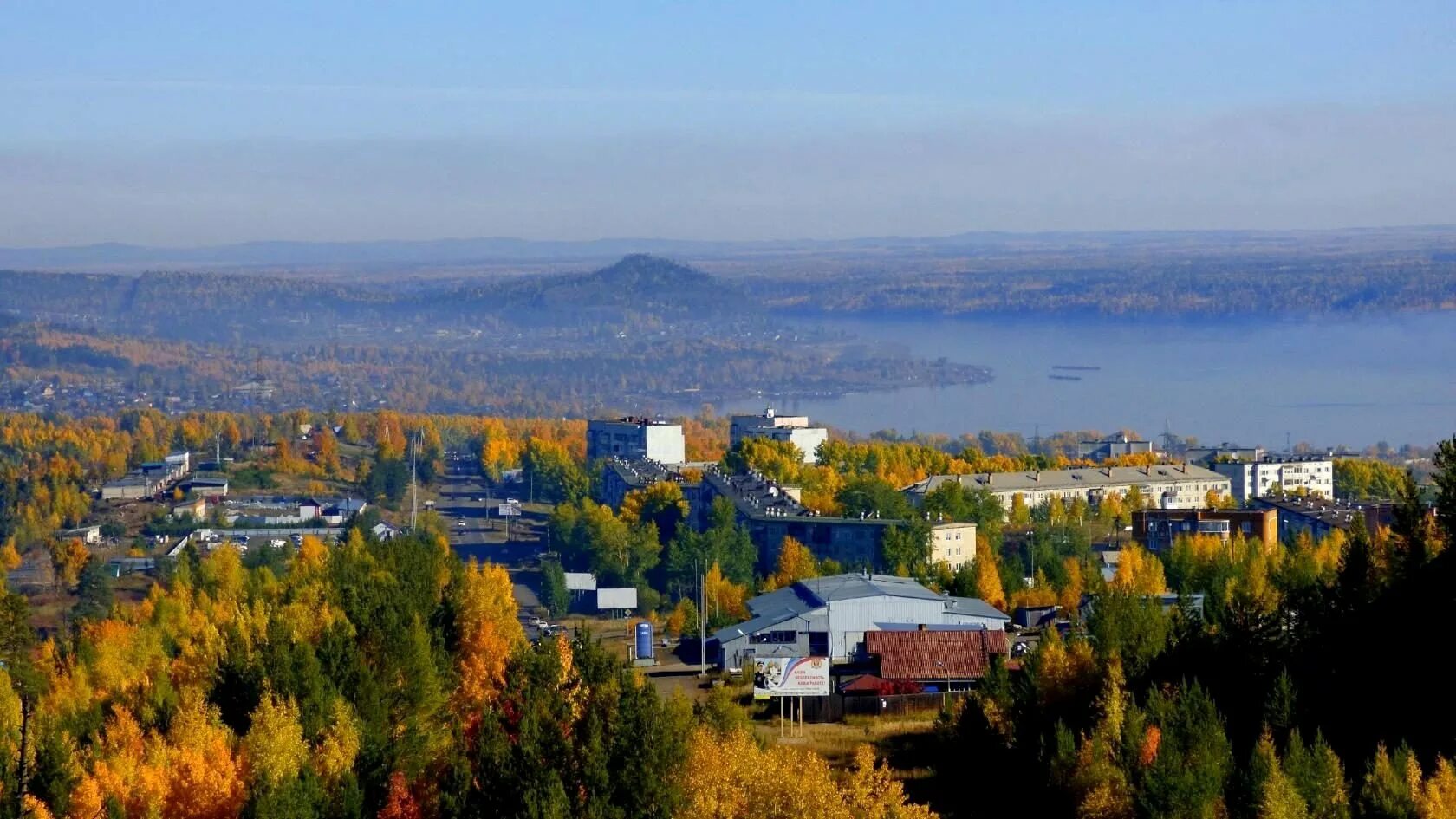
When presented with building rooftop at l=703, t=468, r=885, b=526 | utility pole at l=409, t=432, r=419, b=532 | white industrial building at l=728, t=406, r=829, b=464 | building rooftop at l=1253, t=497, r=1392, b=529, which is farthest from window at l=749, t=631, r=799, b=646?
white industrial building at l=728, t=406, r=829, b=464

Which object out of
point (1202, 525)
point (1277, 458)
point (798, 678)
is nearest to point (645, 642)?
point (798, 678)

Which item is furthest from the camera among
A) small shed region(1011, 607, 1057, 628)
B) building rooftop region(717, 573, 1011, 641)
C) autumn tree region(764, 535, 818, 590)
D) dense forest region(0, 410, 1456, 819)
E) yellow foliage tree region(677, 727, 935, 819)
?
autumn tree region(764, 535, 818, 590)

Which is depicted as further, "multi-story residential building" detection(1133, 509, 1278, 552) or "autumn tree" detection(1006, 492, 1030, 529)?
"autumn tree" detection(1006, 492, 1030, 529)

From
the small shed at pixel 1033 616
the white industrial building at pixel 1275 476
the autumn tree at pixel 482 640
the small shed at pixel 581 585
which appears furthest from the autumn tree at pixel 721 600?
the white industrial building at pixel 1275 476

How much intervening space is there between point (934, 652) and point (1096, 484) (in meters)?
23.7

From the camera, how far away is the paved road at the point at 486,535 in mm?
36406

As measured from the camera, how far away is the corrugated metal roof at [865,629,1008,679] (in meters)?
20.2

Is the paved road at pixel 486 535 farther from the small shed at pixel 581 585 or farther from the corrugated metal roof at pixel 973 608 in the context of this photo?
the corrugated metal roof at pixel 973 608

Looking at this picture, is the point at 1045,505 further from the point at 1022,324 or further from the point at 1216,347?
the point at 1022,324

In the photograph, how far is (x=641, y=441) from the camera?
53.5m

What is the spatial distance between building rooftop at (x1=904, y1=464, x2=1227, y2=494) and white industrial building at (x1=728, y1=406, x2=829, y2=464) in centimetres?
671

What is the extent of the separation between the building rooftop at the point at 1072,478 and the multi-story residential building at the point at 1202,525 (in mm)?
4438

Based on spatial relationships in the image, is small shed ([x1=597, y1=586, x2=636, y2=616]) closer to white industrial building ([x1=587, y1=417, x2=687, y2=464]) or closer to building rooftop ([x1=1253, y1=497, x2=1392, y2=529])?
building rooftop ([x1=1253, y1=497, x2=1392, y2=529])

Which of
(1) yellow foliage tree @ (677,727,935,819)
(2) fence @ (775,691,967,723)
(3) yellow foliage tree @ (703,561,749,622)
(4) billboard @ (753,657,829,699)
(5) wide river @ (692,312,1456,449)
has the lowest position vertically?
(5) wide river @ (692,312,1456,449)
